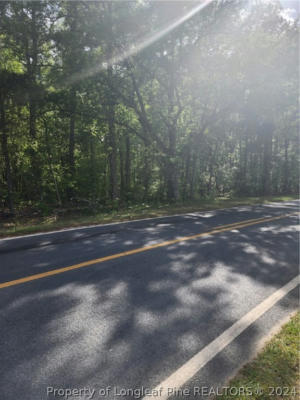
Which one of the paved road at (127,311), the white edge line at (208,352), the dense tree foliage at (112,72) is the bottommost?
the white edge line at (208,352)

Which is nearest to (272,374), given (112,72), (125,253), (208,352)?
(208,352)

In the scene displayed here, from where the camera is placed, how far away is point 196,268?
4.73 metres

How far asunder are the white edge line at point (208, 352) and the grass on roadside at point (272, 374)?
30 cm

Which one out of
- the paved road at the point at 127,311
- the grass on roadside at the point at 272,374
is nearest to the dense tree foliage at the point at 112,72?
the paved road at the point at 127,311

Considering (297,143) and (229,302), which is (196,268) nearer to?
(229,302)

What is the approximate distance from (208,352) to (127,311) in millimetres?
1099

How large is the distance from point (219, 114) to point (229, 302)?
15.6m

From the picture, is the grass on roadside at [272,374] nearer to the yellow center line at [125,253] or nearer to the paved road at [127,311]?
the paved road at [127,311]

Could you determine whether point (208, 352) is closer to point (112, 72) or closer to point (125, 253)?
point (125, 253)

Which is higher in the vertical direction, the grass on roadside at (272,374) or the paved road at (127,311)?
the paved road at (127,311)

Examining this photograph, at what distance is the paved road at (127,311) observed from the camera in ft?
7.57

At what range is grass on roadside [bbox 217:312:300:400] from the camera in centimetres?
218

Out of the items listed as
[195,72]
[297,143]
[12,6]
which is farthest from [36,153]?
[297,143]

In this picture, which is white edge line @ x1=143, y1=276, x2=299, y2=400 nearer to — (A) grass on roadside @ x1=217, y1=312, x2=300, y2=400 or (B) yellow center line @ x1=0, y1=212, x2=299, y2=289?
(A) grass on roadside @ x1=217, y1=312, x2=300, y2=400
